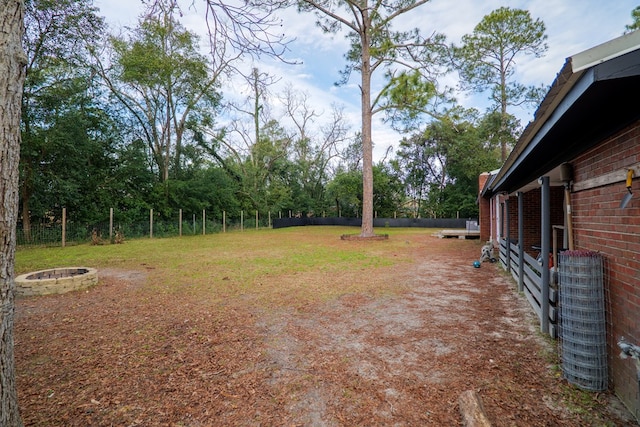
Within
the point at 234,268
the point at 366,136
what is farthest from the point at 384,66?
the point at 234,268

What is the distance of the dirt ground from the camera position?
218 cm

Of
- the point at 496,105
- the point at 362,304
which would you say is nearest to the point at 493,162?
the point at 496,105

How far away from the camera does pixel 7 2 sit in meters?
1.70

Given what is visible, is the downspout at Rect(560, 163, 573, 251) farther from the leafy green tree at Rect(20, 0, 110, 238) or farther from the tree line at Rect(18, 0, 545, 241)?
the leafy green tree at Rect(20, 0, 110, 238)

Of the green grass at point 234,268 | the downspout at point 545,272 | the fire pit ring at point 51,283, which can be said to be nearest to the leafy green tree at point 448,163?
the green grass at point 234,268

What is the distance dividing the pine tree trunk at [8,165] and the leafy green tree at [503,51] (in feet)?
71.5

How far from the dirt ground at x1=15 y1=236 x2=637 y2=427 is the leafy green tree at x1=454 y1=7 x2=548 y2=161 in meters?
19.9

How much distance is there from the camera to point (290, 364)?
2.90 meters

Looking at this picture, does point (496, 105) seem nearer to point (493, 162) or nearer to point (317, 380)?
point (493, 162)

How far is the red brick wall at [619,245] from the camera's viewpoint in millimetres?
2094

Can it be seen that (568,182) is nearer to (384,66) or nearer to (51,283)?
(51,283)

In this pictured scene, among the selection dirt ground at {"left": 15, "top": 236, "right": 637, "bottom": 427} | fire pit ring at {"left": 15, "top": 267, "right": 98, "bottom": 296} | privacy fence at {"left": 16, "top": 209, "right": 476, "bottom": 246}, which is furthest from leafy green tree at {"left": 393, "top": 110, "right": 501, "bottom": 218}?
fire pit ring at {"left": 15, "top": 267, "right": 98, "bottom": 296}

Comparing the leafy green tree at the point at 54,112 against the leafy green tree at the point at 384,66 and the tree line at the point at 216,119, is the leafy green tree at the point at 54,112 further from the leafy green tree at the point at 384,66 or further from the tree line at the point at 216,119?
the leafy green tree at the point at 384,66

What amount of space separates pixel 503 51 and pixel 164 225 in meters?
24.4
